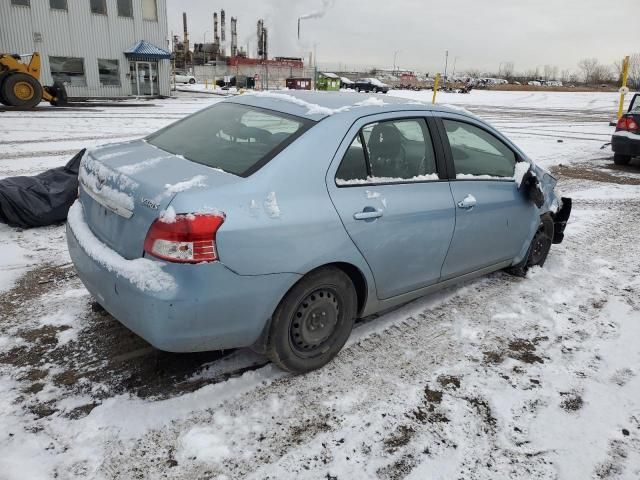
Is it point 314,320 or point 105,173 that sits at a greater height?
point 105,173

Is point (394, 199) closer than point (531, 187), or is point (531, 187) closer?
point (394, 199)

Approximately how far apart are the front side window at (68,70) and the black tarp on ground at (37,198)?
23.2 meters

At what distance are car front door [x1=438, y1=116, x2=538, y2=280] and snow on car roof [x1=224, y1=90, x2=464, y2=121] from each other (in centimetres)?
33

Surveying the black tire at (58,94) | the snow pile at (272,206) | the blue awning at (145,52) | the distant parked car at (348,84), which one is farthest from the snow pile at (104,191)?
the distant parked car at (348,84)

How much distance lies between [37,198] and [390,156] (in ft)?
13.3

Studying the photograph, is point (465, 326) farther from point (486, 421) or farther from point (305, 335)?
point (305, 335)

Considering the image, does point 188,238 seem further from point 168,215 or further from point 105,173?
point 105,173

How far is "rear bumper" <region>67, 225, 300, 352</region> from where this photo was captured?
2344 millimetres

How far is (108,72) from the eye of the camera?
87.1 feet

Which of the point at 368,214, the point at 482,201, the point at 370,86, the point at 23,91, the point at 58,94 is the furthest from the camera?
the point at 370,86

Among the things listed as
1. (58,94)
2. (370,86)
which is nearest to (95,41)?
(58,94)

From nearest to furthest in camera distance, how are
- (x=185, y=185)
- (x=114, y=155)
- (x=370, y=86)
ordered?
(x=185, y=185) < (x=114, y=155) < (x=370, y=86)

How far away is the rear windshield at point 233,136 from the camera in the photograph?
2.81 metres

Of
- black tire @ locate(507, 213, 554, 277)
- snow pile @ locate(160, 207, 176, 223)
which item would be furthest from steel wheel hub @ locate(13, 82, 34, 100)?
snow pile @ locate(160, 207, 176, 223)
